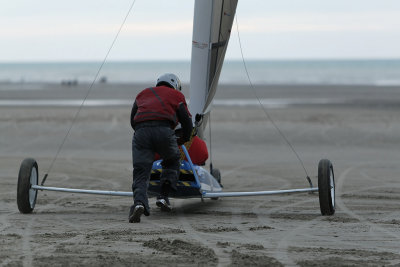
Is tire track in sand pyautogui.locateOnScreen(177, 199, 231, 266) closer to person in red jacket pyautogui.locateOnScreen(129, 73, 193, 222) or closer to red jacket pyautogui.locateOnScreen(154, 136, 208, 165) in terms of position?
person in red jacket pyautogui.locateOnScreen(129, 73, 193, 222)

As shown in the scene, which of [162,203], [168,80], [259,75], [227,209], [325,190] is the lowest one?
Result: [259,75]

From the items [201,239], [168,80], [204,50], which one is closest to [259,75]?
[204,50]

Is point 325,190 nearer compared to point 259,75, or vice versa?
point 325,190

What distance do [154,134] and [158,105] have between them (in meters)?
0.32

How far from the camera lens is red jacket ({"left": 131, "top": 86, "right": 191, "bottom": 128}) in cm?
855

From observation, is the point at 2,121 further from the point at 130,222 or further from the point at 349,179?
the point at 130,222

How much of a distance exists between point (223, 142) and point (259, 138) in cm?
97

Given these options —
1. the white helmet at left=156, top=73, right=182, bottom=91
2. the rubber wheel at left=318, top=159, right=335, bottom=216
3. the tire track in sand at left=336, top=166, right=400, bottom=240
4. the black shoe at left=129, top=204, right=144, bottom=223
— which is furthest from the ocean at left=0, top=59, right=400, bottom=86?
the black shoe at left=129, top=204, right=144, bottom=223

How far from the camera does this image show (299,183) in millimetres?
12414

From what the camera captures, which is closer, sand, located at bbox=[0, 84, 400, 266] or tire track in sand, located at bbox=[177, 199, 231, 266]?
tire track in sand, located at bbox=[177, 199, 231, 266]

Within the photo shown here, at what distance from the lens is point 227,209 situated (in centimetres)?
973

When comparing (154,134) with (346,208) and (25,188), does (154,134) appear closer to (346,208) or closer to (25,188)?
(25,188)

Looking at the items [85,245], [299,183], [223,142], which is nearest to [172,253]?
[85,245]

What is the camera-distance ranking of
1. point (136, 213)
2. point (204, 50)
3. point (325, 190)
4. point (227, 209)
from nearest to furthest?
point (136, 213)
point (325, 190)
point (227, 209)
point (204, 50)
